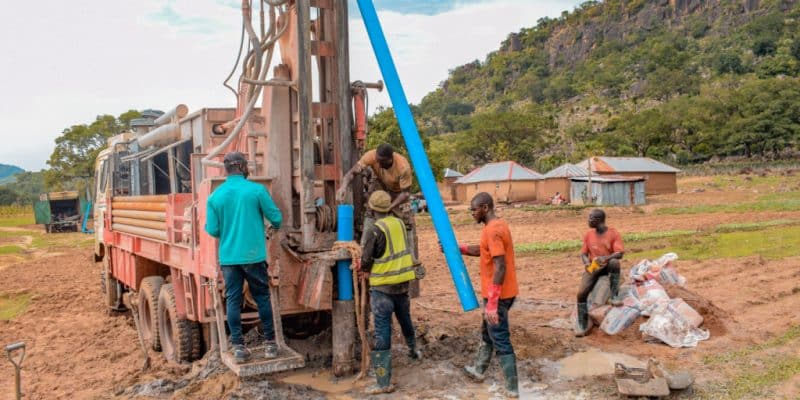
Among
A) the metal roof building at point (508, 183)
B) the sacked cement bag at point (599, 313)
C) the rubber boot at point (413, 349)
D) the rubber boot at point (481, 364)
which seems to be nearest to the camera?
the rubber boot at point (481, 364)

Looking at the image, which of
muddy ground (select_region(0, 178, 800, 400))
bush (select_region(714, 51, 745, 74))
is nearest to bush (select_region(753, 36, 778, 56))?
bush (select_region(714, 51, 745, 74))

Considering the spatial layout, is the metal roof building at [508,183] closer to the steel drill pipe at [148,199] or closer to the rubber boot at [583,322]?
the steel drill pipe at [148,199]

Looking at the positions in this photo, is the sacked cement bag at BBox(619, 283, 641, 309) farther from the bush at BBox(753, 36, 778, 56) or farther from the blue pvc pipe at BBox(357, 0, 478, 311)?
the bush at BBox(753, 36, 778, 56)

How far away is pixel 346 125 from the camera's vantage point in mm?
6094

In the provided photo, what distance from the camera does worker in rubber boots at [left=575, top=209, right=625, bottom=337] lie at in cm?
709

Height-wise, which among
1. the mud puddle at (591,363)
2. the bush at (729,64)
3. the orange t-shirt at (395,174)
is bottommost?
the mud puddle at (591,363)

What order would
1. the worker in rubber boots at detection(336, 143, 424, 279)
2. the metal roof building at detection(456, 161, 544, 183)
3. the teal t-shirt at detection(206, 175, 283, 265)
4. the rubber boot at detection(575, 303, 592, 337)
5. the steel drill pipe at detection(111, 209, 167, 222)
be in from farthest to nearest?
the metal roof building at detection(456, 161, 544, 183) → the rubber boot at detection(575, 303, 592, 337) → the steel drill pipe at detection(111, 209, 167, 222) → the worker in rubber boots at detection(336, 143, 424, 279) → the teal t-shirt at detection(206, 175, 283, 265)

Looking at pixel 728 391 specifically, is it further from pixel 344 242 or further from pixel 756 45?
pixel 756 45

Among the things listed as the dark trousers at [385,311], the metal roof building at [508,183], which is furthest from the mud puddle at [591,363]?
the metal roof building at [508,183]

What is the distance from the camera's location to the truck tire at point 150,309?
299 inches

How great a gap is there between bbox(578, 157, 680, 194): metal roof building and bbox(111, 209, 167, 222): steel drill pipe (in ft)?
115

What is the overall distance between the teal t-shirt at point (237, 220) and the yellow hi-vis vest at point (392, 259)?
96cm

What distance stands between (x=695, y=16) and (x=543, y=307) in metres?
127

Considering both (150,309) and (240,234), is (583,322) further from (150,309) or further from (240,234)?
(150,309)
